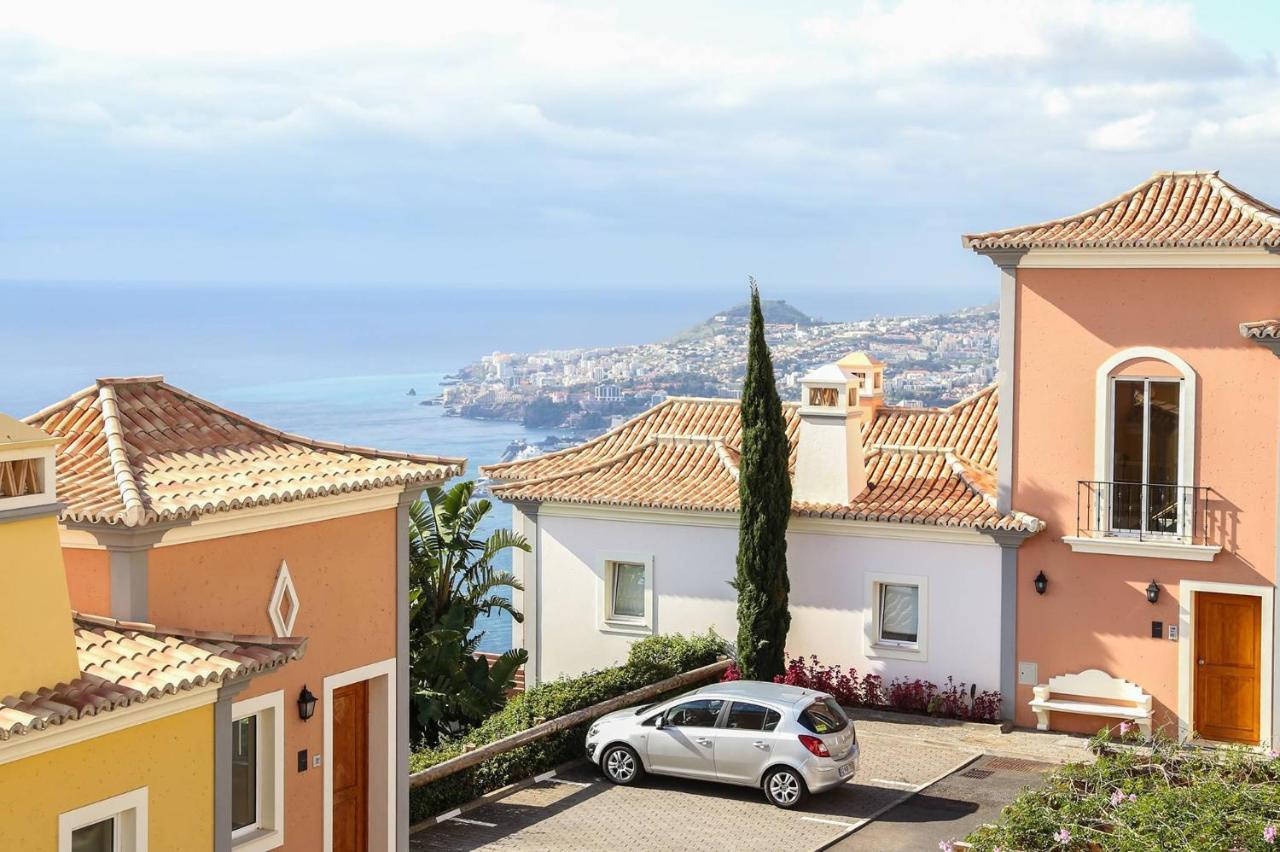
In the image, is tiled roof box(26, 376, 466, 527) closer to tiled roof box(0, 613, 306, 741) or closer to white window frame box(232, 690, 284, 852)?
tiled roof box(0, 613, 306, 741)

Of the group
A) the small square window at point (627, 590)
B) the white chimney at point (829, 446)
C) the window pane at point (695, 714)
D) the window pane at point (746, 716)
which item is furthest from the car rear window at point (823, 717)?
the small square window at point (627, 590)

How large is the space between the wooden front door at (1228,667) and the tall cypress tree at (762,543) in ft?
20.6

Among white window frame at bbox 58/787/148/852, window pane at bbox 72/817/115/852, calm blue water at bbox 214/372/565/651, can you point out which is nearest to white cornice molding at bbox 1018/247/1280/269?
white window frame at bbox 58/787/148/852

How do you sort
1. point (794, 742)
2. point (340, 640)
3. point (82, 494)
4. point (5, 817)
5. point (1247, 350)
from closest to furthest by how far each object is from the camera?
point (5, 817), point (82, 494), point (340, 640), point (794, 742), point (1247, 350)

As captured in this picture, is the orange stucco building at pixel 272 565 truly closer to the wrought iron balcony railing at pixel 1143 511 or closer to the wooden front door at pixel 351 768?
the wooden front door at pixel 351 768

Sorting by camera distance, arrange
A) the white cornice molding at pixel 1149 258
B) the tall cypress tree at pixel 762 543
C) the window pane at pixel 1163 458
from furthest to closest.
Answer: the tall cypress tree at pixel 762 543 → the window pane at pixel 1163 458 → the white cornice molding at pixel 1149 258

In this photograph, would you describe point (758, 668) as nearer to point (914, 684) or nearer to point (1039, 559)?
point (914, 684)

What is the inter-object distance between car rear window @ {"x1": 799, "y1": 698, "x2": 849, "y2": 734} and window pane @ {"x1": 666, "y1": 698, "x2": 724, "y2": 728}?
1.16m

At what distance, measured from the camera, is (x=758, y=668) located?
24.9 m

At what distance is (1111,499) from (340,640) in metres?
12.5

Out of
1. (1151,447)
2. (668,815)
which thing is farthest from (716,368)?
(668,815)

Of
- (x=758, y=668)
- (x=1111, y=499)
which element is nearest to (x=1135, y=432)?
(x=1111, y=499)

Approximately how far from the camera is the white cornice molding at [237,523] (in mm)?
13320

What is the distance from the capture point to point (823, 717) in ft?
66.0
